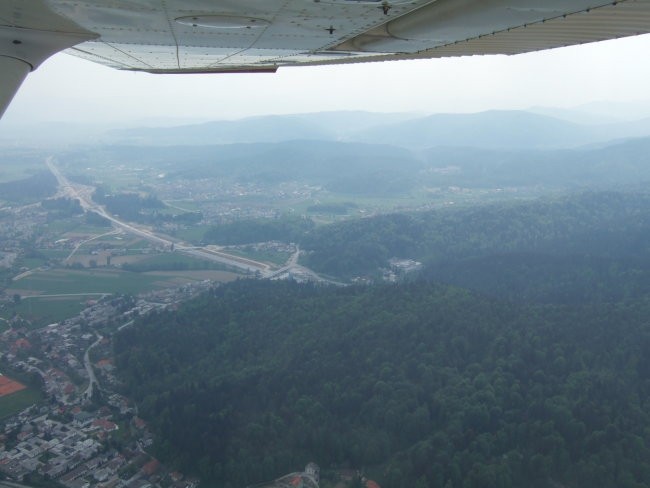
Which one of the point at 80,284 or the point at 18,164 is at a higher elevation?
the point at 18,164

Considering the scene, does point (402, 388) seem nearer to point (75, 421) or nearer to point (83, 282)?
point (75, 421)

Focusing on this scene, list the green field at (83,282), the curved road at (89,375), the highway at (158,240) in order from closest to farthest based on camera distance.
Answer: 1. the curved road at (89,375)
2. the green field at (83,282)
3. the highway at (158,240)

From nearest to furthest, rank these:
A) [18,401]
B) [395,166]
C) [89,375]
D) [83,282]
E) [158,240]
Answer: [18,401]
[89,375]
[83,282]
[158,240]
[395,166]

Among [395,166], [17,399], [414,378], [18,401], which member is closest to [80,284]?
[17,399]

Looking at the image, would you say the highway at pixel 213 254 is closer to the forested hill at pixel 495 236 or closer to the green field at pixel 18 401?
the forested hill at pixel 495 236

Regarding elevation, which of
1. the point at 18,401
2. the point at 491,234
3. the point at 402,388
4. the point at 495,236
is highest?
the point at 18,401

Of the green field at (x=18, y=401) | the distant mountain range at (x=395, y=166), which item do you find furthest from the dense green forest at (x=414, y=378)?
the distant mountain range at (x=395, y=166)
